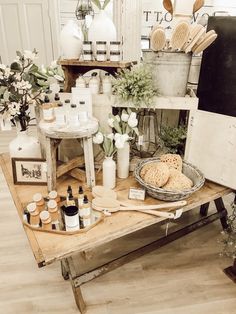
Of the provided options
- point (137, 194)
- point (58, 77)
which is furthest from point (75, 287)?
point (58, 77)

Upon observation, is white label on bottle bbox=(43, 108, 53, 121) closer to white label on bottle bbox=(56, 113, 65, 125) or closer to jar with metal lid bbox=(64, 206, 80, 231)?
white label on bottle bbox=(56, 113, 65, 125)

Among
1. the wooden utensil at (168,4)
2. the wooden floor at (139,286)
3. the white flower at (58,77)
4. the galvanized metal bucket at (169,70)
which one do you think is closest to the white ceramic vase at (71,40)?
the white flower at (58,77)

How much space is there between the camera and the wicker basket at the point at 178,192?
1.38 meters

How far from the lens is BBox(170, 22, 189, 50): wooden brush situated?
133cm

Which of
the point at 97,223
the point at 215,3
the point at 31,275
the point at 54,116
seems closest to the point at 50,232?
the point at 97,223

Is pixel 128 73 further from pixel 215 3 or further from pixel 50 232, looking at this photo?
pixel 215 3

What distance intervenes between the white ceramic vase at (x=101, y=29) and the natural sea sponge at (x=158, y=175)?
777 millimetres

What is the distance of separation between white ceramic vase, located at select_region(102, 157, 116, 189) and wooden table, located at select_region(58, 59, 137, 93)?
530 mm

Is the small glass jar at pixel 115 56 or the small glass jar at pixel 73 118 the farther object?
the small glass jar at pixel 115 56

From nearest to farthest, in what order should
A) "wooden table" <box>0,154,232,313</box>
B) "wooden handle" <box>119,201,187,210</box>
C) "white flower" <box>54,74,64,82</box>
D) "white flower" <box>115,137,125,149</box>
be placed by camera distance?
"wooden table" <box>0,154,232,313</box>
"wooden handle" <box>119,201,187,210</box>
"white flower" <box>115,137,125,149</box>
"white flower" <box>54,74,64,82</box>

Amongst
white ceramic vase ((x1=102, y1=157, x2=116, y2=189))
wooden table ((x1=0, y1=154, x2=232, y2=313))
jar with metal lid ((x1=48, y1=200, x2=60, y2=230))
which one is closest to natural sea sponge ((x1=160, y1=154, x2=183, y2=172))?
wooden table ((x1=0, y1=154, x2=232, y2=313))

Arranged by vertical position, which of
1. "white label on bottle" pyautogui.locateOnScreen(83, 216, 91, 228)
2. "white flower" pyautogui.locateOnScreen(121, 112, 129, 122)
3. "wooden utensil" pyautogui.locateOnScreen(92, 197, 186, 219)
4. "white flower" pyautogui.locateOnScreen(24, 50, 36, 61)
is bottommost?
"white label on bottle" pyautogui.locateOnScreen(83, 216, 91, 228)

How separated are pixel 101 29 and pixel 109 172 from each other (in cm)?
81

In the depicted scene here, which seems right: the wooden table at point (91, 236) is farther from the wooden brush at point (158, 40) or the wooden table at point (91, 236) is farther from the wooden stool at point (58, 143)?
the wooden brush at point (158, 40)
